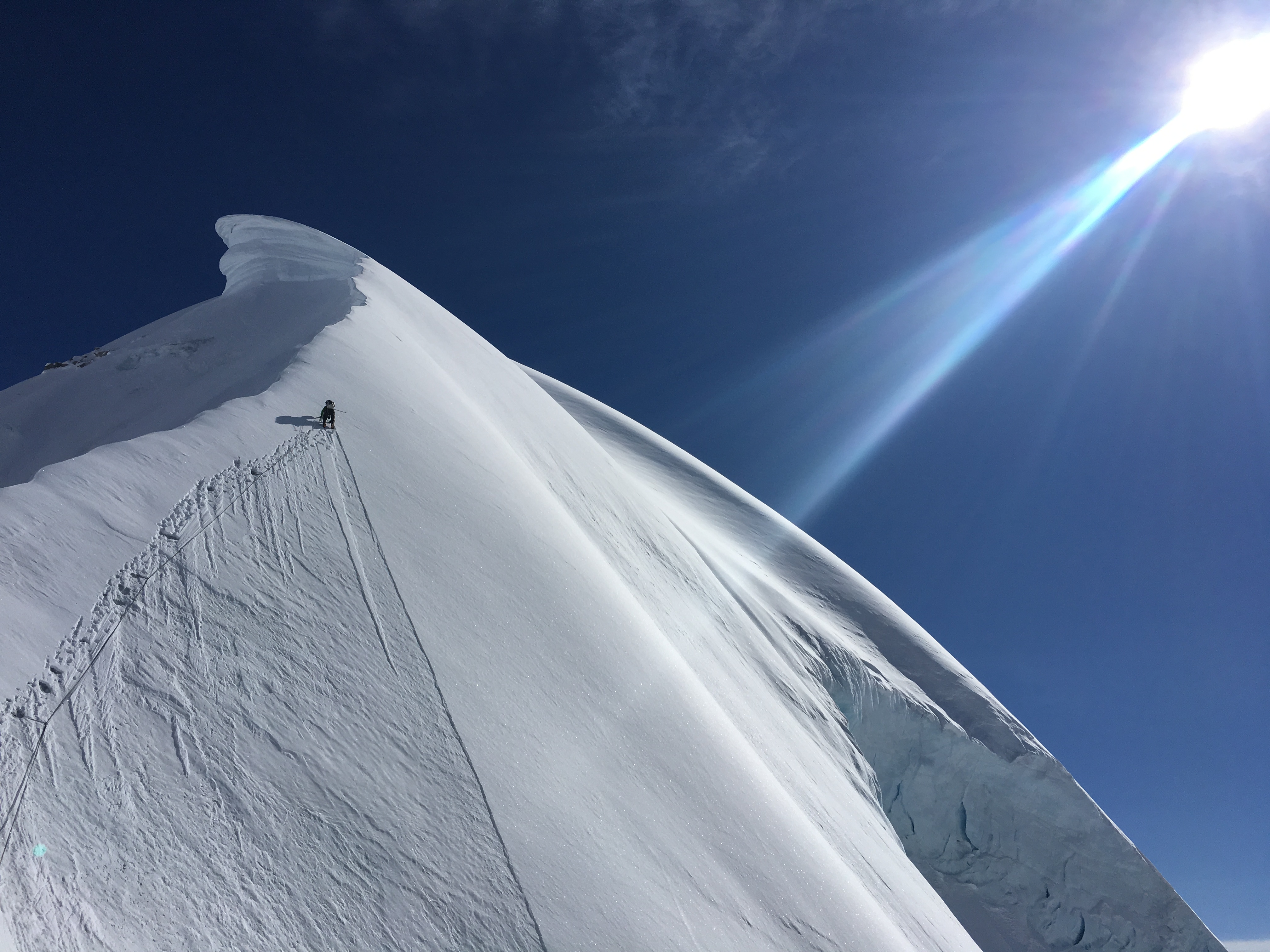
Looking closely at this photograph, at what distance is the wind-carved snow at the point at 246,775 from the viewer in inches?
183

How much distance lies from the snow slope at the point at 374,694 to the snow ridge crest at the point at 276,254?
11.6 feet

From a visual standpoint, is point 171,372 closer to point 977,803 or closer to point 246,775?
point 246,775

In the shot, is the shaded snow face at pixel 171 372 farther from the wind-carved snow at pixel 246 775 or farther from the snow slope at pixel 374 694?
the wind-carved snow at pixel 246 775

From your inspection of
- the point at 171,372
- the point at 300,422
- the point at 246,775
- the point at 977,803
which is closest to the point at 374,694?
the point at 246,775

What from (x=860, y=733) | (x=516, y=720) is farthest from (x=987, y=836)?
(x=516, y=720)

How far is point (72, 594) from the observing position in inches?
235

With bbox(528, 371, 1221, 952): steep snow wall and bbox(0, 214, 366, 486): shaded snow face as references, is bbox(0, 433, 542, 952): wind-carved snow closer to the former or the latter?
bbox(0, 214, 366, 486): shaded snow face

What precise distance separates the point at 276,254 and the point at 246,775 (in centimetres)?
1918

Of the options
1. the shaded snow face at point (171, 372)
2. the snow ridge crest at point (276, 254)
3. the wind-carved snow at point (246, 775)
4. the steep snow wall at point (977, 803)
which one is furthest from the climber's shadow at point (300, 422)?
the steep snow wall at point (977, 803)

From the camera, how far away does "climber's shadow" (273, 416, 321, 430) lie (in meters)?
9.91

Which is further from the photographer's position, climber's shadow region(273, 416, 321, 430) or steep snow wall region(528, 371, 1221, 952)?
steep snow wall region(528, 371, 1221, 952)

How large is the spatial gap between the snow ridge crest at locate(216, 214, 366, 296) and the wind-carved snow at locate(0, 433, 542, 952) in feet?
47.4

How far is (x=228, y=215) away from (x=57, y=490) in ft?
64.0

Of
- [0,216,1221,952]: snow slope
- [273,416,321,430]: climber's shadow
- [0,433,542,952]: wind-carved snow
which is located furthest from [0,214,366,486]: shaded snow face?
[0,433,542,952]: wind-carved snow
